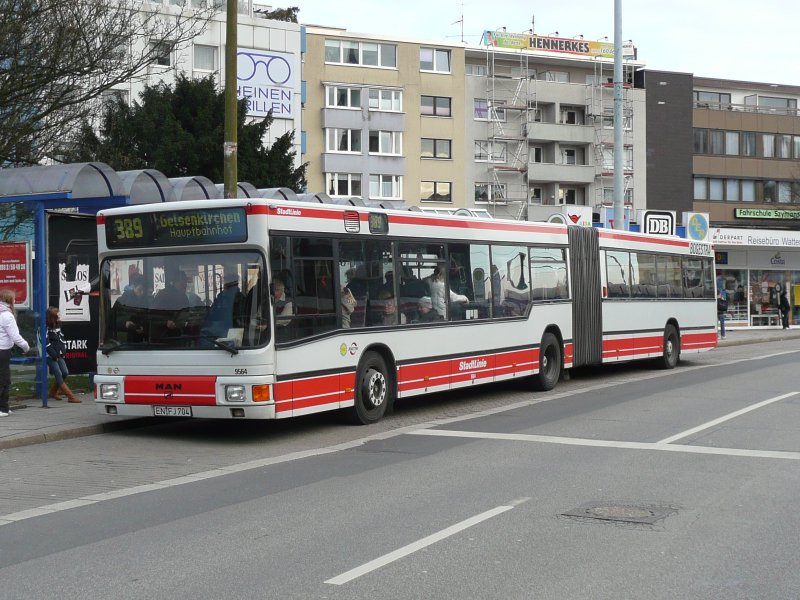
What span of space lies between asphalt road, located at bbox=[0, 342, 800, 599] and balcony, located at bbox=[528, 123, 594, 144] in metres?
56.2

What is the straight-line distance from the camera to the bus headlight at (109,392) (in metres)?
13.2

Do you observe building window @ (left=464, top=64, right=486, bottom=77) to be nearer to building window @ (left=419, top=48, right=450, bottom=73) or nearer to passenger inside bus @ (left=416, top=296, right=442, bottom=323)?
building window @ (left=419, top=48, right=450, bottom=73)

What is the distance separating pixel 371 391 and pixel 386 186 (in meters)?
51.3

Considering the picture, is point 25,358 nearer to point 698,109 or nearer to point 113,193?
point 113,193

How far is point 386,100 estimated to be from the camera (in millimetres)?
65375

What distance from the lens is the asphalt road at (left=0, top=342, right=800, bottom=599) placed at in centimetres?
639

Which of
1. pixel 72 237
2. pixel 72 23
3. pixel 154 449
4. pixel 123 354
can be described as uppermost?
pixel 72 23

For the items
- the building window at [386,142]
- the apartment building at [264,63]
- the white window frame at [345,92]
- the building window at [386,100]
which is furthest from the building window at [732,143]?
the apartment building at [264,63]

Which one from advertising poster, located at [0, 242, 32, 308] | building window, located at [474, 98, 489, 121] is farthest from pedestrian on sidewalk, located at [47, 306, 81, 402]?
building window, located at [474, 98, 489, 121]

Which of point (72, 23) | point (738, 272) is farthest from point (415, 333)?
point (738, 272)

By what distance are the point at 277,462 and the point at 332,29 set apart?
185 feet

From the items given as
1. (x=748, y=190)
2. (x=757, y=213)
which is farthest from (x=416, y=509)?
(x=748, y=190)

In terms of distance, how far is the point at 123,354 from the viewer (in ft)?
43.3

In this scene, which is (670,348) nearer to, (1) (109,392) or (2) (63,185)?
(2) (63,185)
